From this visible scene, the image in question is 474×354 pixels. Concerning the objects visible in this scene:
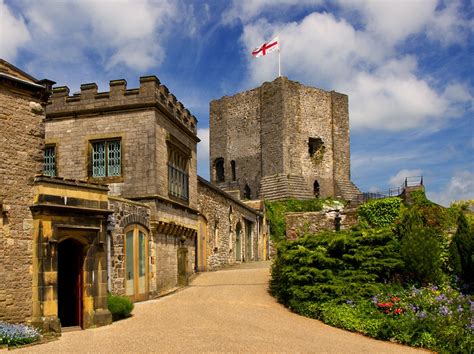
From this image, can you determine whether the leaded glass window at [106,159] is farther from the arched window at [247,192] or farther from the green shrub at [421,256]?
the arched window at [247,192]

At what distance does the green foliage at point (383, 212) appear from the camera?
33969 millimetres

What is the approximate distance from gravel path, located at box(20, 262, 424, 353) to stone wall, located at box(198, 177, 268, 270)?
325 inches

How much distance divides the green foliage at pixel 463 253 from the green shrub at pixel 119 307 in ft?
31.9

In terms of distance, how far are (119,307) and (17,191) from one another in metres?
4.02

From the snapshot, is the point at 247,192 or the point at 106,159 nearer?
the point at 106,159

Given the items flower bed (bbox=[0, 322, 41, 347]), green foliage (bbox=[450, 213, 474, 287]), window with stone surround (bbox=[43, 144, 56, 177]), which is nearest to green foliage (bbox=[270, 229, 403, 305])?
green foliage (bbox=[450, 213, 474, 287])

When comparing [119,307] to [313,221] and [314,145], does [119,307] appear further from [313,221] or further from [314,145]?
[314,145]

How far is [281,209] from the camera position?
143 feet

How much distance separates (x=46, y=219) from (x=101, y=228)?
165 centimetres

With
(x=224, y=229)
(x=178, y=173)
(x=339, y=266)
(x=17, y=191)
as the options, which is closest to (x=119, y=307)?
(x=17, y=191)

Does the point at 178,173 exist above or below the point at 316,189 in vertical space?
below

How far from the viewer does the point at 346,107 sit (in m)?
52.4

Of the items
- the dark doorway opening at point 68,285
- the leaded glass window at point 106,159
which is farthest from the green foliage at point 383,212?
the dark doorway opening at point 68,285

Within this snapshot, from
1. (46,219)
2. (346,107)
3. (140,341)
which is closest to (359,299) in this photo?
(140,341)
